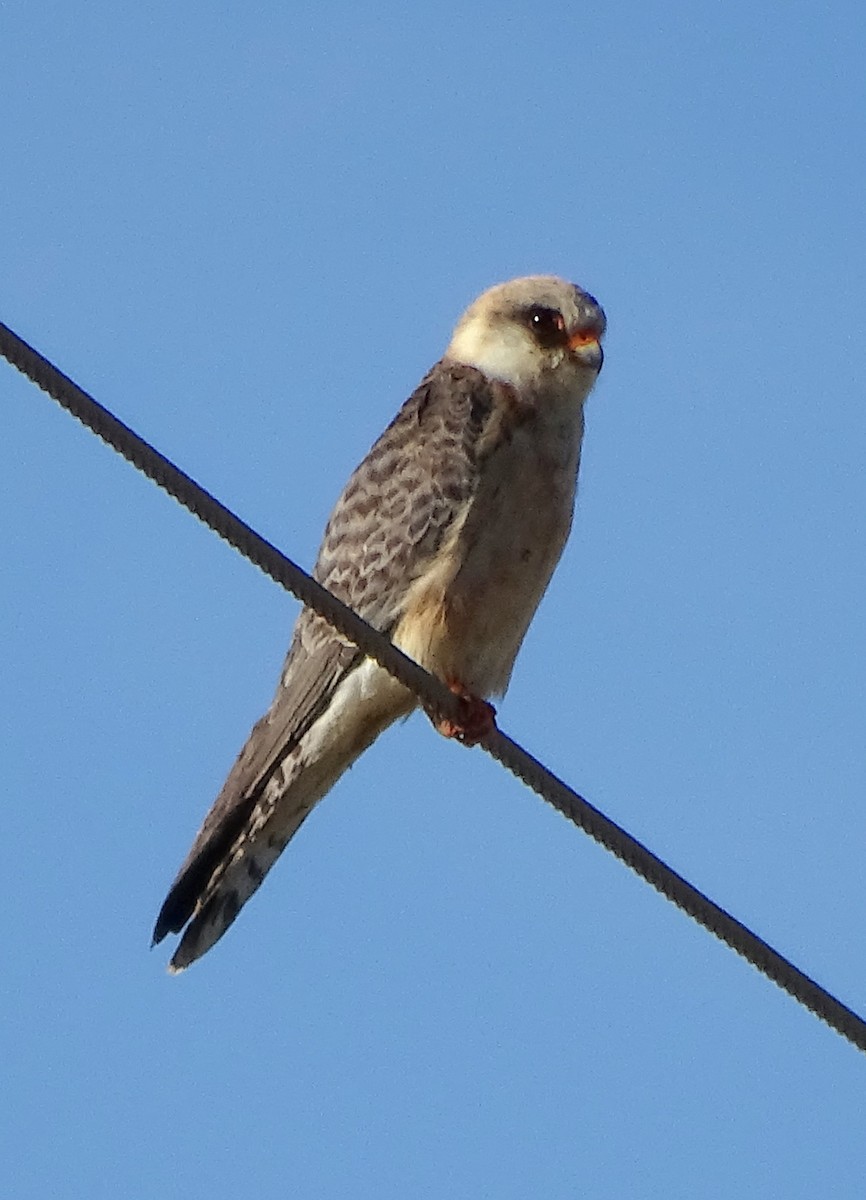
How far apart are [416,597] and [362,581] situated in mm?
215

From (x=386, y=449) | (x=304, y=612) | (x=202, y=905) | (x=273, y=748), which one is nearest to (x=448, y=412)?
(x=386, y=449)

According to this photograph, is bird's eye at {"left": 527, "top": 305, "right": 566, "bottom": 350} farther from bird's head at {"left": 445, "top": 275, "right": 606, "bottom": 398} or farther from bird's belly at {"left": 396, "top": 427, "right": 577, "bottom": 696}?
bird's belly at {"left": 396, "top": 427, "right": 577, "bottom": 696}

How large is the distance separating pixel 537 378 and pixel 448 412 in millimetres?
299

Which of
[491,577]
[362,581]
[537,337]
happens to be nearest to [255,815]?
[362,581]

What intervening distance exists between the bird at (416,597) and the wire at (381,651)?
1506mm

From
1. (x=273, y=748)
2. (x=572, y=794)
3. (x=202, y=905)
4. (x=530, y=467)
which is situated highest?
(x=530, y=467)

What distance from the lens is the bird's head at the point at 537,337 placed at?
20.3 ft

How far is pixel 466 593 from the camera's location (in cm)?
579

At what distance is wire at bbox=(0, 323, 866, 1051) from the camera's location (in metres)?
3.42

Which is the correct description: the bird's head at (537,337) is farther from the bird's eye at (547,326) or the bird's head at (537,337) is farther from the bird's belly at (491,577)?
the bird's belly at (491,577)

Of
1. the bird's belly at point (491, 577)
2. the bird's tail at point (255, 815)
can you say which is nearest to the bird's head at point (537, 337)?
the bird's belly at point (491, 577)

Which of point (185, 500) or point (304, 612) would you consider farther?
point (304, 612)

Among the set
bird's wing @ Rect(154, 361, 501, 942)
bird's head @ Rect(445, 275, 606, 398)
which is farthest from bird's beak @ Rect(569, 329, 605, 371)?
bird's wing @ Rect(154, 361, 501, 942)

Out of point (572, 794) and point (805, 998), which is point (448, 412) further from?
point (805, 998)
